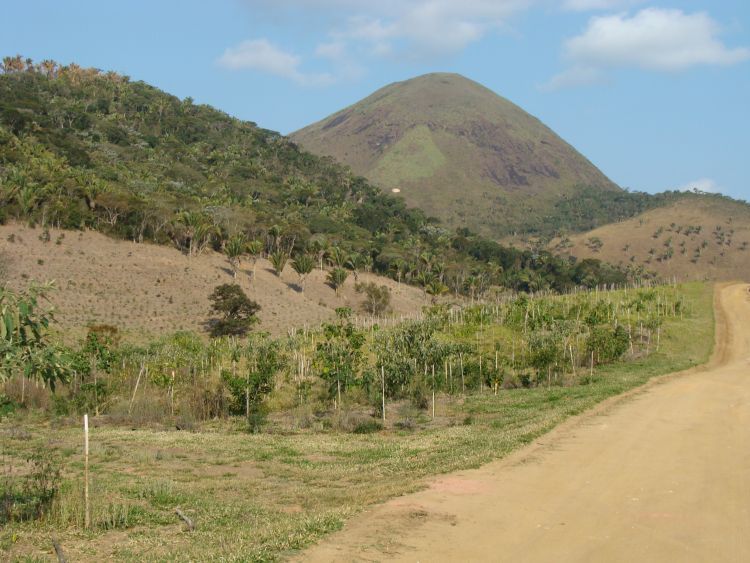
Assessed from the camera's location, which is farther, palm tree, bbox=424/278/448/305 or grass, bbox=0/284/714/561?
palm tree, bbox=424/278/448/305

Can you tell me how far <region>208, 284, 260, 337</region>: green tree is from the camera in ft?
185

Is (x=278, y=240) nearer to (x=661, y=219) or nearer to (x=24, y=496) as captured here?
(x=24, y=496)

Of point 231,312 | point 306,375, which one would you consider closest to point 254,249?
point 231,312

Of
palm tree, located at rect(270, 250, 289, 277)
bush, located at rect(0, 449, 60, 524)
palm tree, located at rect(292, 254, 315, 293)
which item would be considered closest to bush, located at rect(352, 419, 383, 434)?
bush, located at rect(0, 449, 60, 524)

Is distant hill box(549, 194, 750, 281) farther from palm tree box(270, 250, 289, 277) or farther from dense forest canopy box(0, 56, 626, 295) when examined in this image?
palm tree box(270, 250, 289, 277)

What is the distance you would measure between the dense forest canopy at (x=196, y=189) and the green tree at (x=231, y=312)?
14094 mm

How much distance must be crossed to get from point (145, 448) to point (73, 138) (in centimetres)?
9134

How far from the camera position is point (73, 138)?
9925 cm

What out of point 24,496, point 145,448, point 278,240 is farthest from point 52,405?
point 278,240

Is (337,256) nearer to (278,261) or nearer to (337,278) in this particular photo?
(337,278)

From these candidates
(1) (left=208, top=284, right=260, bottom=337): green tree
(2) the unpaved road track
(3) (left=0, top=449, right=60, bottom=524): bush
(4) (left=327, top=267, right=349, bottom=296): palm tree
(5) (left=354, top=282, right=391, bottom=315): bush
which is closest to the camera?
(2) the unpaved road track

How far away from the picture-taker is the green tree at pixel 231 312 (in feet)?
185

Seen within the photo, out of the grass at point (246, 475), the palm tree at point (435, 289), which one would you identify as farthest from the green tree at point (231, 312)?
the grass at point (246, 475)

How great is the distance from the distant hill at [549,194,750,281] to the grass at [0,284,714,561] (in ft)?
384
